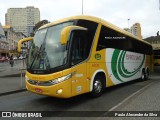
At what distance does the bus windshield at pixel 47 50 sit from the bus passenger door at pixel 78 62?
48cm

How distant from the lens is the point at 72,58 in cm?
916

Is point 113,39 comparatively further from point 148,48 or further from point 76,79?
point 148,48

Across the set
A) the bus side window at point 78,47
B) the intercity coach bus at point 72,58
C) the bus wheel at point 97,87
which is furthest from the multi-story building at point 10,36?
the bus side window at point 78,47

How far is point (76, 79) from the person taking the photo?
930 cm

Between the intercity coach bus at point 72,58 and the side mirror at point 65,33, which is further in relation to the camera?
the intercity coach bus at point 72,58

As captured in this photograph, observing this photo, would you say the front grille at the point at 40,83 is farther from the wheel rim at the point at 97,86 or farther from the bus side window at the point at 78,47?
the wheel rim at the point at 97,86

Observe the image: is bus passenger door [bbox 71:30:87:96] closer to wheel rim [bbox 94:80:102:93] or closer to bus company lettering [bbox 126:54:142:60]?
wheel rim [bbox 94:80:102:93]

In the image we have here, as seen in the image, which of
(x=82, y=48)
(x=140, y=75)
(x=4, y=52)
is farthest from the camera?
(x=4, y=52)

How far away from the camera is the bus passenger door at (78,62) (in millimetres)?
9203

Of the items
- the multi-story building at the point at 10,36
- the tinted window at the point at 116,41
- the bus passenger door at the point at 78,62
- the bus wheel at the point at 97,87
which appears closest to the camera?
the bus passenger door at the point at 78,62

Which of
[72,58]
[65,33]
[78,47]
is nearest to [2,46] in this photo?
[78,47]

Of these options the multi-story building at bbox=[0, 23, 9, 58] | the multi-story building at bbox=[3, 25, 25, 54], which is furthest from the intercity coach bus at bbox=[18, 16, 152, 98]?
the multi-story building at bbox=[3, 25, 25, 54]

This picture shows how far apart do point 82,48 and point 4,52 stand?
8859 centimetres

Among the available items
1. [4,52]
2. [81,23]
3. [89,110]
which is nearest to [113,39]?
[81,23]
